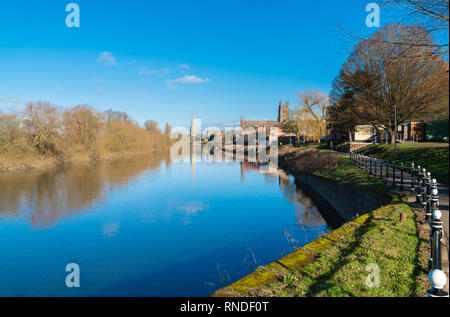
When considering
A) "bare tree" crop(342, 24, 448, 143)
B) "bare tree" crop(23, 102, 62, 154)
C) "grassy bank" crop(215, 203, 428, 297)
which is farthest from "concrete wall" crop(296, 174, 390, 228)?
"bare tree" crop(23, 102, 62, 154)

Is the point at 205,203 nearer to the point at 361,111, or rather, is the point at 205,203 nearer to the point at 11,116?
the point at 361,111

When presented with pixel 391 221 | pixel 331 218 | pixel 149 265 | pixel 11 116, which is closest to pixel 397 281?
pixel 391 221

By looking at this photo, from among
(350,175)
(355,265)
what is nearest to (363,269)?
(355,265)

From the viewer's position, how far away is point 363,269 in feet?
17.0

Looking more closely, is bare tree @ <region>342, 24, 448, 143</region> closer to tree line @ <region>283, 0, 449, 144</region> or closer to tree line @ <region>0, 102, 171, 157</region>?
tree line @ <region>283, 0, 449, 144</region>

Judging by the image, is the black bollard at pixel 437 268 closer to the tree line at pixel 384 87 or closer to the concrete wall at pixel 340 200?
the concrete wall at pixel 340 200

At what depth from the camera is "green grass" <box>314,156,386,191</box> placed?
554 inches

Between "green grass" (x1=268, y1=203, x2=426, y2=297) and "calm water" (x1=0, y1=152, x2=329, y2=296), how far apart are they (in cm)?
339

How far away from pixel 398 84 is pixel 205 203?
2055 cm

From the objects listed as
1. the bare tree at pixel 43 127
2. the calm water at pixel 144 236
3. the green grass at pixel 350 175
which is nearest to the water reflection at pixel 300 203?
the calm water at pixel 144 236

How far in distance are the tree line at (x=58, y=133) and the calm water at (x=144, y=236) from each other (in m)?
18.6

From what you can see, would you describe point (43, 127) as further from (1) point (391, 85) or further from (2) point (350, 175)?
(1) point (391, 85)

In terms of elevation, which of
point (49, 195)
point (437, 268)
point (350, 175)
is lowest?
point (49, 195)

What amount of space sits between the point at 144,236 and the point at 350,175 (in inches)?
554
